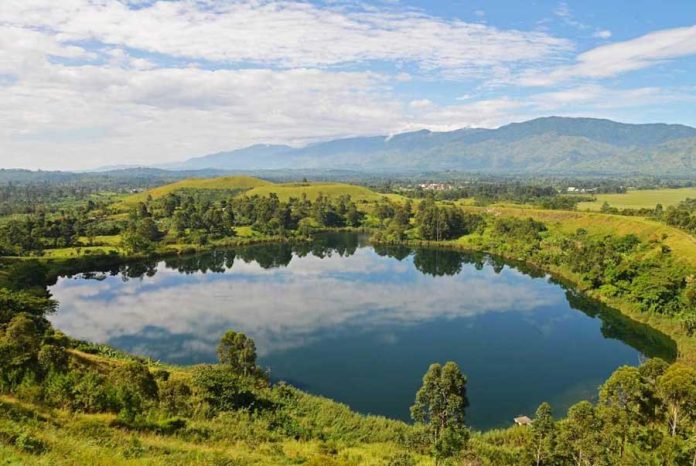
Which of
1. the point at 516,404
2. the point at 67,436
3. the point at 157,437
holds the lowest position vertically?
the point at 516,404

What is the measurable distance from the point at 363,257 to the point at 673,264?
156 feet

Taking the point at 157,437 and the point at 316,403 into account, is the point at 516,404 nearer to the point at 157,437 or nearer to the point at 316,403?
the point at 316,403

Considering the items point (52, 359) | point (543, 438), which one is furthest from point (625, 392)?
point (52, 359)

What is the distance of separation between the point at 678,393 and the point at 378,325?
101 ft

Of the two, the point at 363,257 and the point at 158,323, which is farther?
the point at 363,257

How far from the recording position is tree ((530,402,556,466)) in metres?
18.2

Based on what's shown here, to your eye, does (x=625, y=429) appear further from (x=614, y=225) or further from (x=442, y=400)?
(x=614, y=225)

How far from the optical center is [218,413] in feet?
75.9

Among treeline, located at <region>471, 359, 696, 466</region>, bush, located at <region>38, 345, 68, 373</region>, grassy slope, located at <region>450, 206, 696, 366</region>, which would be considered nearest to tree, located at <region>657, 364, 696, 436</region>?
treeline, located at <region>471, 359, 696, 466</region>

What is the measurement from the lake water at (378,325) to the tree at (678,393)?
10557 mm

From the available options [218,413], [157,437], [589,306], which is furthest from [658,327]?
[157,437]

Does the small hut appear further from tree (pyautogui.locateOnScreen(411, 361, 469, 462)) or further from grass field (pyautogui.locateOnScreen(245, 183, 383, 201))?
grass field (pyautogui.locateOnScreen(245, 183, 383, 201))

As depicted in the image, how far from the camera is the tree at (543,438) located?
18219 mm

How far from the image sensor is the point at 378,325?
1934 inches
